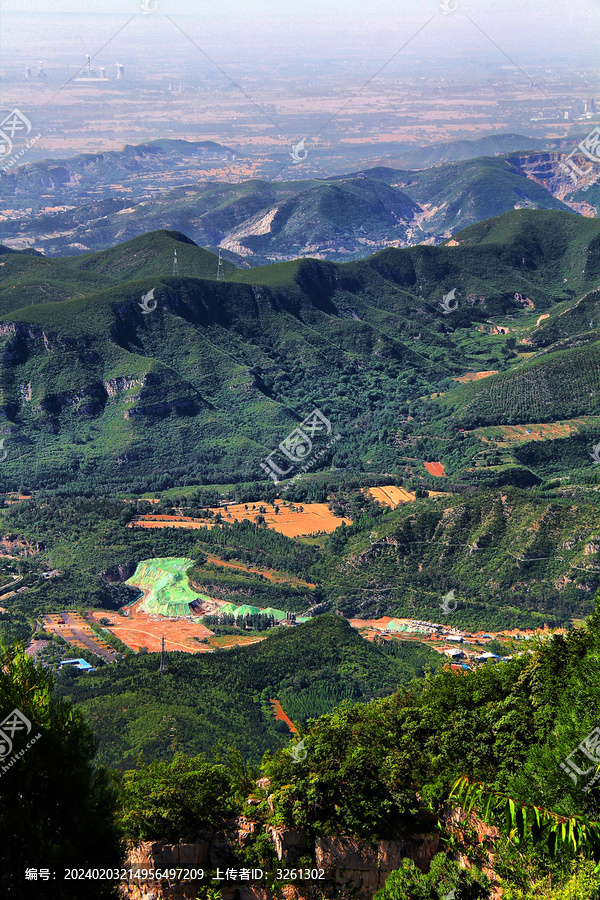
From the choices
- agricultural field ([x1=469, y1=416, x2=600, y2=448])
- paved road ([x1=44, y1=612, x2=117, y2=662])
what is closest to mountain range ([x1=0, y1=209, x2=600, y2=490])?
agricultural field ([x1=469, y1=416, x2=600, y2=448])

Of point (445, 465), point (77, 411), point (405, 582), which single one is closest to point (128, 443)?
point (77, 411)

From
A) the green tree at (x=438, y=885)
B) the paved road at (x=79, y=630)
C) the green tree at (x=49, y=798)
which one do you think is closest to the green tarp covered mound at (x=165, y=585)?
the paved road at (x=79, y=630)

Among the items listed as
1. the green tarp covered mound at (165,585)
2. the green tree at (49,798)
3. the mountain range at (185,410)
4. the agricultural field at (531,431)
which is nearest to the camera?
the green tree at (49,798)

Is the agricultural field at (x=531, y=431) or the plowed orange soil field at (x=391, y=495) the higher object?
the agricultural field at (x=531, y=431)

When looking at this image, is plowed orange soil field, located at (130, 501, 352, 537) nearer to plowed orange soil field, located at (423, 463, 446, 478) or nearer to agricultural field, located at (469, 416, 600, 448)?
plowed orange soil field, located at (423, 463, 446, 478)

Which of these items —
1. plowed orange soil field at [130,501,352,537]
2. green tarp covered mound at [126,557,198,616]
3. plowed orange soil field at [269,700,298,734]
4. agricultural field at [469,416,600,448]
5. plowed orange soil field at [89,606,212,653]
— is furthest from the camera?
agricultural field at [469,416,600,448]

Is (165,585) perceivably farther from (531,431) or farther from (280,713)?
(531,431)

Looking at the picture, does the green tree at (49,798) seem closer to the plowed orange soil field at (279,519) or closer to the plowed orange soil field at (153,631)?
the plowed orange soil field at (153,631)

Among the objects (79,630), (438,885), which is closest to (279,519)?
(79,630)

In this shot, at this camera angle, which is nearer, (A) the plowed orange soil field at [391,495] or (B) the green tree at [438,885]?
(B) the green tree at [438,885]

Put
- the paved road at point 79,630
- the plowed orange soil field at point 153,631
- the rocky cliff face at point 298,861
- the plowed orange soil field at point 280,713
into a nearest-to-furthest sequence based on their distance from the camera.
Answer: the rocky cliff face at point 298,861, the plowed orange soil field at point 280,713, the paved road at point 79,630, the plowed orange soil field at point 153,631
